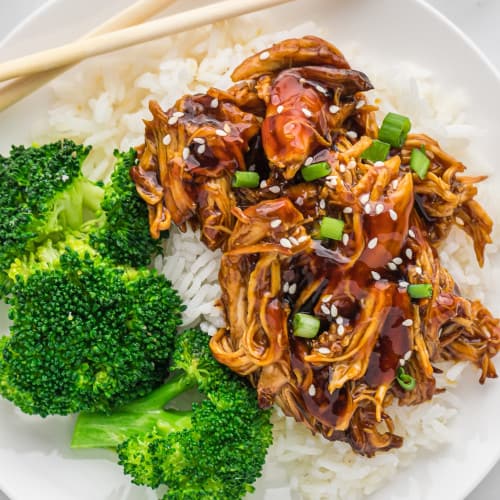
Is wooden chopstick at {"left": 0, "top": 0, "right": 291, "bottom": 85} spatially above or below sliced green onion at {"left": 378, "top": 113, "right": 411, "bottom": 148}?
above

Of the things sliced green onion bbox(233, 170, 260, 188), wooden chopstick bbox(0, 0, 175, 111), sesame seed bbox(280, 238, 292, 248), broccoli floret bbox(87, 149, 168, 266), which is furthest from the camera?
wooden chopstick bbox(0, 0, 175, 111)

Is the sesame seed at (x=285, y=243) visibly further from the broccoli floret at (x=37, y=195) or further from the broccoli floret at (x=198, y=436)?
the broccoli floret at (x=37, y=195)

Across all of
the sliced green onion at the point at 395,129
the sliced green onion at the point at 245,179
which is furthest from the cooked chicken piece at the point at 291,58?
the sliced green onion at the point at 245,179

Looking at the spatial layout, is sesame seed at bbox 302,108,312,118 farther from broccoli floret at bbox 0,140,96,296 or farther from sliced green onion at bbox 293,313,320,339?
broccoli floret at bbox 0,140,96,296

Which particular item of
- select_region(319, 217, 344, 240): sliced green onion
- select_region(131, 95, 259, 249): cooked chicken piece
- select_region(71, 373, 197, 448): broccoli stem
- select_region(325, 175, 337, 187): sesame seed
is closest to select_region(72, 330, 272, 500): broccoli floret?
select_region(71, 373, 197, 448): broccoli stem

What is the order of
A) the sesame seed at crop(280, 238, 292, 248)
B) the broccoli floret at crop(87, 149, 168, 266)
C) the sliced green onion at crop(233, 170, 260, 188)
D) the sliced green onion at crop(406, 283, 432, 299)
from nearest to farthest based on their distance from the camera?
the sesame seed at crop(280, 238, 292, 248), the sliced green onion at crop(406, 283, 432, 299), the sliced green onion at crop(233, 170, 260, 188), the broccoli floret at crop(87, 149, 168, 266)

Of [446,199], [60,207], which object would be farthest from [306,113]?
[60,207]

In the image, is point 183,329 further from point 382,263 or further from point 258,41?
point 258,41

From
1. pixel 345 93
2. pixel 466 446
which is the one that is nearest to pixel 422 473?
pixel 466 446
